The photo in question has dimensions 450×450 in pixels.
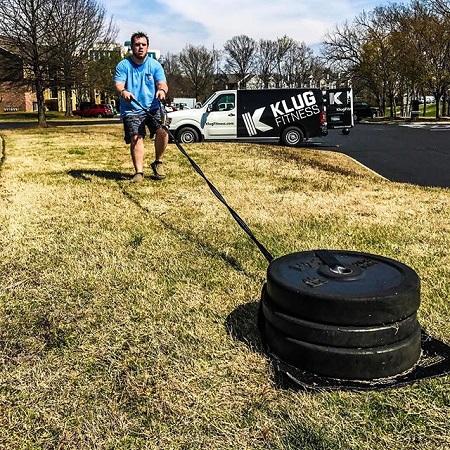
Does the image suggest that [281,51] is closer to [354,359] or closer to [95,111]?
[95,111]

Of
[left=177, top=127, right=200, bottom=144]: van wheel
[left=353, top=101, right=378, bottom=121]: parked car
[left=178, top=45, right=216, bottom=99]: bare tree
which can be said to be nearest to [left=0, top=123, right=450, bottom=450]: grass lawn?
[left=177, top=127, right=200, bottom=144]: van wheel

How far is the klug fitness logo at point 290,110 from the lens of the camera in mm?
15227

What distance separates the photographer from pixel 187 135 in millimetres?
15242

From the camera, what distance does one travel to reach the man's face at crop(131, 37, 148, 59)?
5.86 m

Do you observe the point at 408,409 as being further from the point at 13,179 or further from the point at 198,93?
the point at 198,93

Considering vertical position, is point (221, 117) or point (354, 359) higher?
point (221, 117)

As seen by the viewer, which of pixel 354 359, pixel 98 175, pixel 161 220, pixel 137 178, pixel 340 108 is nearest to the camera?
pixel 354 359

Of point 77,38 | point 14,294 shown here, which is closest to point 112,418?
point 14,294

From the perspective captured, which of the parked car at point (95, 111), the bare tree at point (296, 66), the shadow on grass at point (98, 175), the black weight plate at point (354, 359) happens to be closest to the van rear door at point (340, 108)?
the shadow on grass at point (98, 175)

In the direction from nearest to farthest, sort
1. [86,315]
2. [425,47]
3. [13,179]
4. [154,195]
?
[86,315] < [154,195] < [13,179] < [425,47]

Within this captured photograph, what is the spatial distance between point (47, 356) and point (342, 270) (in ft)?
4.61

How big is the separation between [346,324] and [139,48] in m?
4.98

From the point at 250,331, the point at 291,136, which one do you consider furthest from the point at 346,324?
the point at 291,136

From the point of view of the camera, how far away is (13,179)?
263 inches
